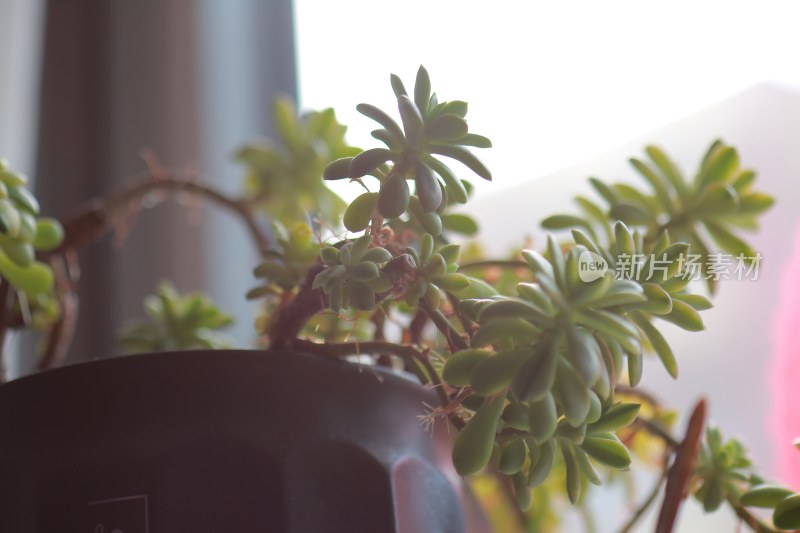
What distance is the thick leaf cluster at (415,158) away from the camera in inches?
15.2

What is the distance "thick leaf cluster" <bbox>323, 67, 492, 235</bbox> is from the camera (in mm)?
387

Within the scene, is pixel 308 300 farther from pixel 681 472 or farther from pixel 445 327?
pixel 681 472

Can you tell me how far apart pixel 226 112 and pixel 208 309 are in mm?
713

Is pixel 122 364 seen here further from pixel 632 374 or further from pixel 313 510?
pixel 632 374

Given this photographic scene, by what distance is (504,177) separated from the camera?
100 cm

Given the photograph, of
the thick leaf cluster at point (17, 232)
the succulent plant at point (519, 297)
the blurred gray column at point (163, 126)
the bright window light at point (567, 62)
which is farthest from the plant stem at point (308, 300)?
the blurred gray column at point (163, 126)

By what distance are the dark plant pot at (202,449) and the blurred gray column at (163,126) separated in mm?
840

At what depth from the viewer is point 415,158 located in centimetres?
40

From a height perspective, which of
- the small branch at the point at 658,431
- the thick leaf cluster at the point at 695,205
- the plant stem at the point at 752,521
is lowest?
the plant stem at the point at 752,521

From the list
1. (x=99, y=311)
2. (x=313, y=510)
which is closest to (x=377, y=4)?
(x=99, y=311)

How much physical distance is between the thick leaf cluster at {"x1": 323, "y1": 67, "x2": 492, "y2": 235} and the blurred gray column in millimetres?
893

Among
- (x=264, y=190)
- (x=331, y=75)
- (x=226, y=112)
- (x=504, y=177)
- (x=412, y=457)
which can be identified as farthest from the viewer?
(x=226, y=112)

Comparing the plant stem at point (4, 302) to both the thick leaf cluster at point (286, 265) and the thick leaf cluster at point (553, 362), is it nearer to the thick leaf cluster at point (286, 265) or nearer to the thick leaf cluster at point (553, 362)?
the thick leaf cluster at point (286, 265)

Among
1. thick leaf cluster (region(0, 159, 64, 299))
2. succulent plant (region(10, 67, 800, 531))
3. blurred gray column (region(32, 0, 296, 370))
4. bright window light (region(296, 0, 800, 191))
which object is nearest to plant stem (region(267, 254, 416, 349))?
succulent plant (region(10, 67, 800, 531))
